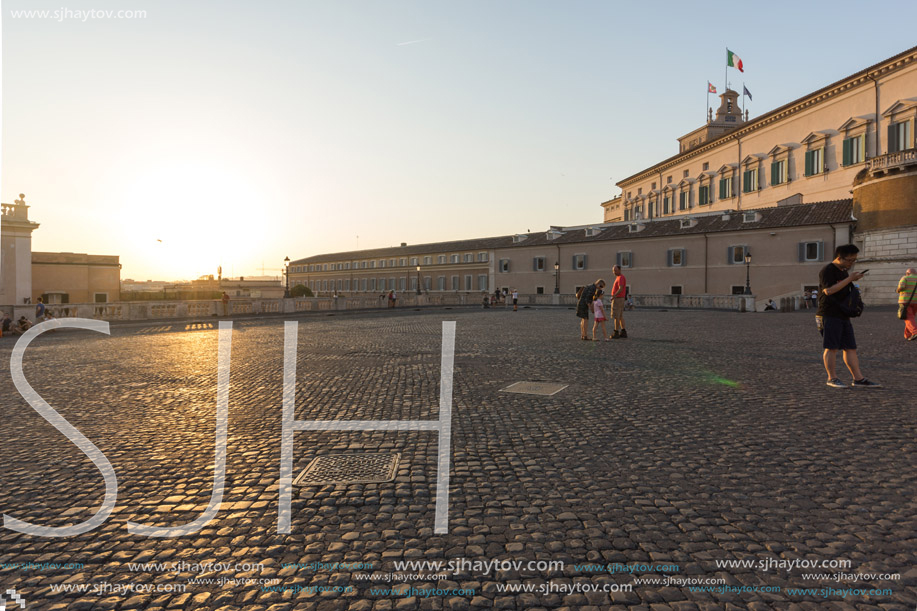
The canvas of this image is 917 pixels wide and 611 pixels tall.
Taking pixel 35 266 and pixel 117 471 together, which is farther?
pixel 35 266

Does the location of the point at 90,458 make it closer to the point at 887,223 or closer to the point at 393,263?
the point at 887,223

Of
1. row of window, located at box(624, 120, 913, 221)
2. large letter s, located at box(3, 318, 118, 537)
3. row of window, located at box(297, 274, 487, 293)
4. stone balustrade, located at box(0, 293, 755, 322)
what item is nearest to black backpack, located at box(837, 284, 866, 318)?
large letter s, located at box(3, 318, 118, 537)

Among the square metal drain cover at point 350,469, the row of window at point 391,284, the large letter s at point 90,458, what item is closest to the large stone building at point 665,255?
the row of window at point 391,284

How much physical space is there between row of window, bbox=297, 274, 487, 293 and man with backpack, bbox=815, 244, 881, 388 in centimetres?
5334

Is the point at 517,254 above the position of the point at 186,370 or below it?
above

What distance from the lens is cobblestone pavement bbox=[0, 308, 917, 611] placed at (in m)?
2.29

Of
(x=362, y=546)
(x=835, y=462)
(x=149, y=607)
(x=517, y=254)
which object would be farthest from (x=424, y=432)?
(x=517, y=254)

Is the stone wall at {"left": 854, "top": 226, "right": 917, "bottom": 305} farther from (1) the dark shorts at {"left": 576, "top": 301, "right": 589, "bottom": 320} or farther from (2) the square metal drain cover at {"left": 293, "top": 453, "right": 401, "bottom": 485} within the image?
(2) the square metal drain cover at {"left": 293, "top": 453, "right": 401, "bottom": 485}

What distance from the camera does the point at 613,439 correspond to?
4477 millimetres

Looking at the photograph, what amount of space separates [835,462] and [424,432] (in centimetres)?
340

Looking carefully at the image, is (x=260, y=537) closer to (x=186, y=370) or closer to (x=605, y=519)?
(x=605, y=519)

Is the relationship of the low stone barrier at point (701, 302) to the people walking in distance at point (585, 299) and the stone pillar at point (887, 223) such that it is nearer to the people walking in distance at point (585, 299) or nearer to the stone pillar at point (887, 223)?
the stone pillar at point (887, 223)

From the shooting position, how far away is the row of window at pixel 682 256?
3500cm

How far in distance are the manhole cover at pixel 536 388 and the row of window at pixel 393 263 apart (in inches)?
2128
